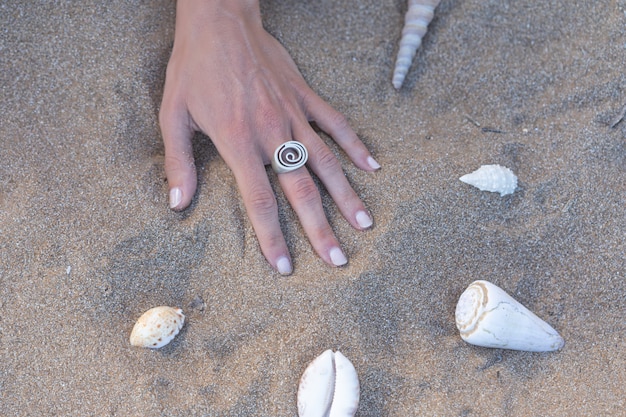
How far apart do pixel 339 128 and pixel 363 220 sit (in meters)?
0.38

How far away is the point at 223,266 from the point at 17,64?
1.08 meters

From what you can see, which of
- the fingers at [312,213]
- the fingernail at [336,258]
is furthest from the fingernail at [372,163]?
the fingernail at [336,258]

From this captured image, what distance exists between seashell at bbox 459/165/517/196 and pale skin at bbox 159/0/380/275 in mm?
353

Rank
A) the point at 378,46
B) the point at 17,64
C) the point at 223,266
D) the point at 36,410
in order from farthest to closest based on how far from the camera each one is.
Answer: the point at 378,46 < the point at 17,64 < the point at 223,266 < the point at 36,410

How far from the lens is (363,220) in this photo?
1.79 m

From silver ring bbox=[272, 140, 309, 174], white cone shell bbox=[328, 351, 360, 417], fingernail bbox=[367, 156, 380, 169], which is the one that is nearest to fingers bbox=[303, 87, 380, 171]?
fingernail bbox=[367, 156, 380, 169]

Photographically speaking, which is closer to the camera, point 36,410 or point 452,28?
point 36,410

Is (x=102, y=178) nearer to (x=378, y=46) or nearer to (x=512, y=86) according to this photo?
(x=378, y=46)

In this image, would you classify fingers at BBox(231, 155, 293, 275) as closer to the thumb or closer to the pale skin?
the pale skin

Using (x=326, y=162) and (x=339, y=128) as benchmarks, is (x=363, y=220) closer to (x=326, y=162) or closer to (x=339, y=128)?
(x=326, y=162)

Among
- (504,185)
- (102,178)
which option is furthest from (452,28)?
(102,178)

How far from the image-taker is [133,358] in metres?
1.63

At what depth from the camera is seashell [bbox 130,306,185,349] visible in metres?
1.60

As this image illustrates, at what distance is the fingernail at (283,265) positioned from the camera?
1.72 m
